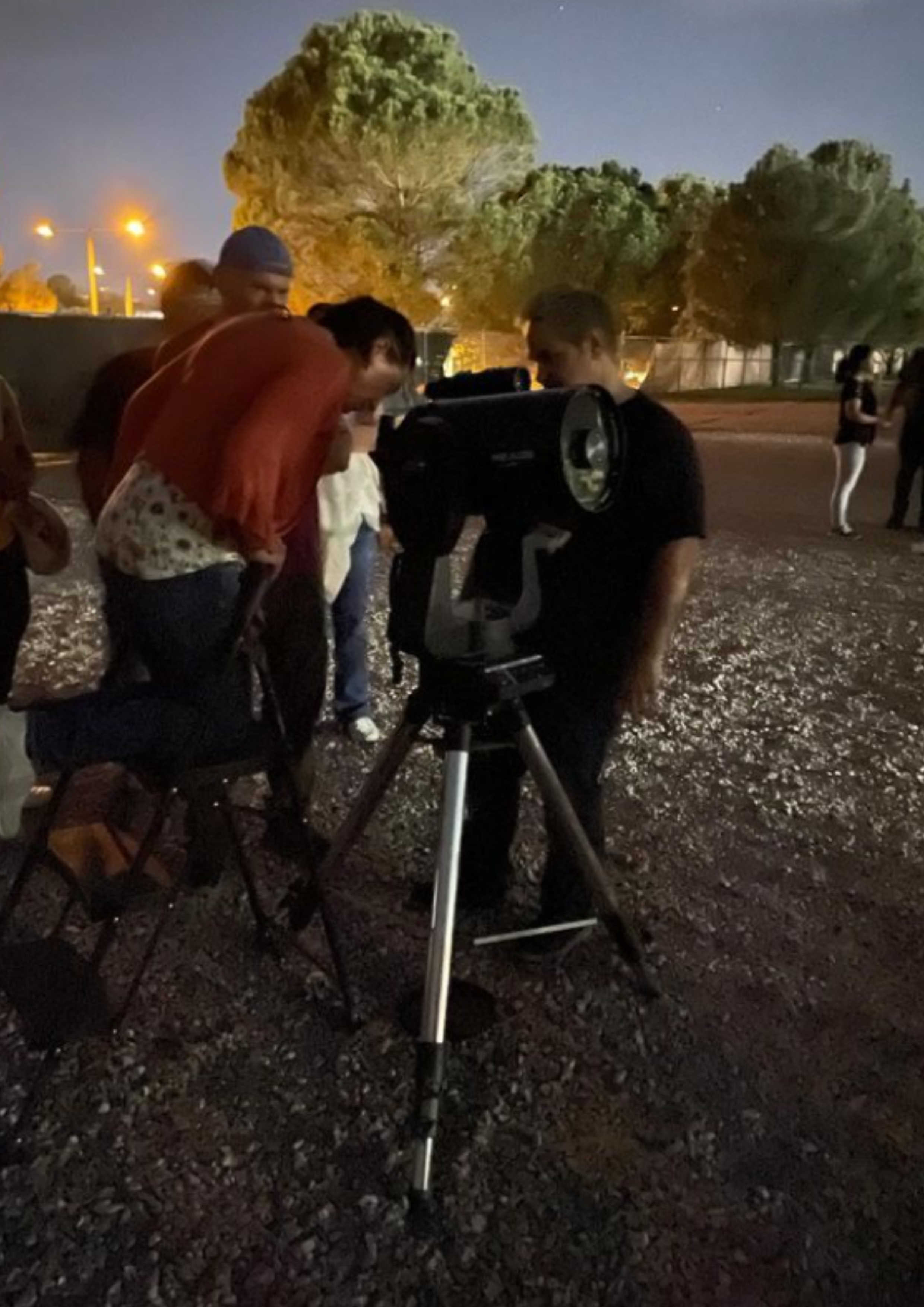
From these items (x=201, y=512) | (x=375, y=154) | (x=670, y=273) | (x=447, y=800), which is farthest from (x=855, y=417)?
(x=670, y=273)

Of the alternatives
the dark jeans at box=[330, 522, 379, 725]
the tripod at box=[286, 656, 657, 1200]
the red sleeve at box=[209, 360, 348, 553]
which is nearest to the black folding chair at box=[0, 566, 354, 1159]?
the red sleeve at box=[209, 360, 348, 553]

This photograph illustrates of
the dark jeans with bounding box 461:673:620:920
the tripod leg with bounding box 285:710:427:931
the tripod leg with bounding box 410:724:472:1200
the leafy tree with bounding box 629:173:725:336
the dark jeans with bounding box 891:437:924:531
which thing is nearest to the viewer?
the tripod leg with bounding box 410:724:472:1200

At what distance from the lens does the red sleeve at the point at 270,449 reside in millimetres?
2541

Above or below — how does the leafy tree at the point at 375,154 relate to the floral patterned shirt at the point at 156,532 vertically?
above

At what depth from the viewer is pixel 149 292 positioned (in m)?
74.3

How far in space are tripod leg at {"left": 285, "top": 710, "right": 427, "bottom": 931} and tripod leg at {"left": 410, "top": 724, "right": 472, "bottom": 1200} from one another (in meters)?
0.17

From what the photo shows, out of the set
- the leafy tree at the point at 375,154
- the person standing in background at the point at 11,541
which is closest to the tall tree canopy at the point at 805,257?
the leafy tree at the point at 375,154

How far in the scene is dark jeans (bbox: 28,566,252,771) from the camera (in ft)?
8.55

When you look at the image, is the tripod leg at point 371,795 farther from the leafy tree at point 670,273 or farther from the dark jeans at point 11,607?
the leafy tree at point 670,273

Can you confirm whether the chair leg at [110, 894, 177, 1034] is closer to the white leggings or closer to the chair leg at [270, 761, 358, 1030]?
the chair leg at [270, 761, 358, 1030]

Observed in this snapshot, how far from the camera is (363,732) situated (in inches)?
189

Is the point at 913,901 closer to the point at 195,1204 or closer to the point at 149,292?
the point at 195,1204

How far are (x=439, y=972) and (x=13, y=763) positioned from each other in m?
1.05

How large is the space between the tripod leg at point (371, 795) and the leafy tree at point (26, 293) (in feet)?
207
